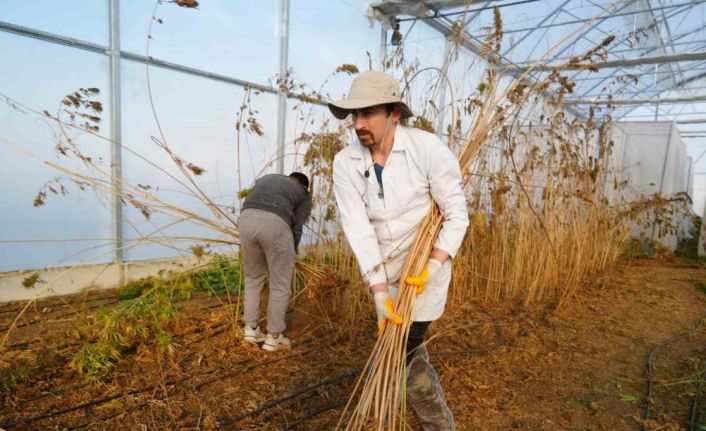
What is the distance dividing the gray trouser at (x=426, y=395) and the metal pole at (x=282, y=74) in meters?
3.40

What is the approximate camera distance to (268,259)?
260cm

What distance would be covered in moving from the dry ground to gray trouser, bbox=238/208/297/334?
247mm

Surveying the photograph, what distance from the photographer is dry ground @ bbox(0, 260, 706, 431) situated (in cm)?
198

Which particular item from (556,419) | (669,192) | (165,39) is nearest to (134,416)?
(556,419)

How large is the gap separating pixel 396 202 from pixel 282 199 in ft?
3.77

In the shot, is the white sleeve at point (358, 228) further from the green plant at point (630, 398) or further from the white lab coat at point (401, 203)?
the green plant at point (630, 398)

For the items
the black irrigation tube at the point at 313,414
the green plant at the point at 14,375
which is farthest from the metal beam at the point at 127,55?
the black irrigation tube at the point at 313,414

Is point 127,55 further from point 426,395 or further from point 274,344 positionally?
point 426,395

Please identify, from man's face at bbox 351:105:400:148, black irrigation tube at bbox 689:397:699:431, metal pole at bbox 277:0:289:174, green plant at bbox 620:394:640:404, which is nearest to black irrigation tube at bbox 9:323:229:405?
man's face at bbox 351:105:400:148

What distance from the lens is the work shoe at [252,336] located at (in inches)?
107

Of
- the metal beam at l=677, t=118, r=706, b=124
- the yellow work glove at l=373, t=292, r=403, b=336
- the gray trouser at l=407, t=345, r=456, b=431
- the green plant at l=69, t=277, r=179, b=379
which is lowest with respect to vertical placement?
the green plant at l=69, t=277, r=179, b=379

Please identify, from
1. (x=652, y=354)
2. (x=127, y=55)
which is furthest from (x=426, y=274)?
(x=127, y=55)

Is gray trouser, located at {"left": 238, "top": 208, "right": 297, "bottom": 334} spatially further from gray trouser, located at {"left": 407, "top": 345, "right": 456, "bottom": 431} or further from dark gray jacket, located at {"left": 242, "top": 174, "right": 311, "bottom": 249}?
gray trouser, located at {"left": 407, "top": 345, "right": 456, "bottom": 431}

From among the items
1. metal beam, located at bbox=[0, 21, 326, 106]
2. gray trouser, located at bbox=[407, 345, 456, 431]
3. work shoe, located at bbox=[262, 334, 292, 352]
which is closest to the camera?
gray trouser, located at bbox=[407, 345, 456, 431]
